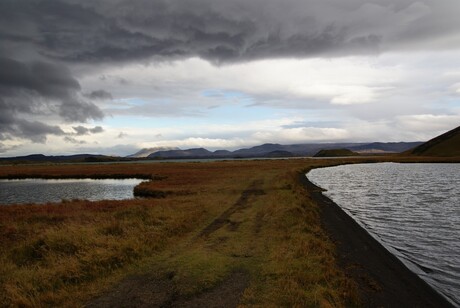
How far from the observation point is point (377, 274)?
600 inches

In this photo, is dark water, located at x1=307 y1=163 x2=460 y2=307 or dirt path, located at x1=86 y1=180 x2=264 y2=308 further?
dark water, located at x1=307 y1=163 x2=460 y2=307

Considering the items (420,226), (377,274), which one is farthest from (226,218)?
(420,226)

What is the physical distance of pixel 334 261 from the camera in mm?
16094

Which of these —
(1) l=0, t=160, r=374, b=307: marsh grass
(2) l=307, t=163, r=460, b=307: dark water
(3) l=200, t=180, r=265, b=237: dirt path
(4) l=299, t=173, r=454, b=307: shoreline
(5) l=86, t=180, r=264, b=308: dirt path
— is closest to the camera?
(5) l=86, t=180, r=264, b=308: dirt path

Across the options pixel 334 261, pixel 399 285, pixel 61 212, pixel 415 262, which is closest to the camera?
pixel 399 285

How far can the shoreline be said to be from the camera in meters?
12.6

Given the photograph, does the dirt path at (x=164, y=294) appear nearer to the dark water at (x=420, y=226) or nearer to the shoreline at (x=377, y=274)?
the shoreline at (x=377, y=274)

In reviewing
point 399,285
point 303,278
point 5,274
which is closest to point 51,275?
point 5,274

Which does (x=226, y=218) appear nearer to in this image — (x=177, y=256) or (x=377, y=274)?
(x=177, y=256)

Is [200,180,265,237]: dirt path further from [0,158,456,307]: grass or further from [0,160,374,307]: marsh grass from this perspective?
[0,160,374,307]: marsh grass

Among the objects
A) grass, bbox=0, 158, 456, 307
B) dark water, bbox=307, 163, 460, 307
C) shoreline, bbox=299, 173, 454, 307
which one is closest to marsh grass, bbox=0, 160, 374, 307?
grass, bbox=0, 158, 456, 307

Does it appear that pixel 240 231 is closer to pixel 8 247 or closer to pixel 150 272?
pixel 150 272

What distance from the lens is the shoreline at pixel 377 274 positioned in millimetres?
12602

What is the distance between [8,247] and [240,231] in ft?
45.0
